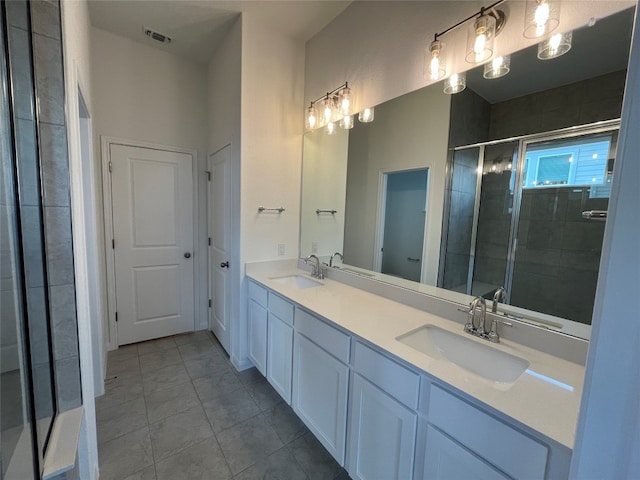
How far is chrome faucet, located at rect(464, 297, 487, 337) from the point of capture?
1302 mm

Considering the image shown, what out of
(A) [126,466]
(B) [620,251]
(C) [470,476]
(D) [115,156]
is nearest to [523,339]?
(C) [470,476]

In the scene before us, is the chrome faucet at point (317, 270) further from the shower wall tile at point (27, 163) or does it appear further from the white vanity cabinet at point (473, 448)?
the shower wall tile at point (27, 163)

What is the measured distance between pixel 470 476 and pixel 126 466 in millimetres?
1728

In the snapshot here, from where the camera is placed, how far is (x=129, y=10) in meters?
2.18

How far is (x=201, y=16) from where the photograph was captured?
222cm

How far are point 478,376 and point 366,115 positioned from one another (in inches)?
67.6

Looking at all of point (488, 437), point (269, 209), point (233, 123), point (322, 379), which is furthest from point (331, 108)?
point (488, 437)

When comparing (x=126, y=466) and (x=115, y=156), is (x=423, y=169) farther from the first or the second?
(x=115, y=156)

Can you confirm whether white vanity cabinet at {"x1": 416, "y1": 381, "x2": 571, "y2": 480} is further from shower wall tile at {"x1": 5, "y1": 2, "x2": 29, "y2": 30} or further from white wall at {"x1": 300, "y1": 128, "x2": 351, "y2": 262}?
shower wall tile at {"x1": 5, "y1": 2, "x2": 29, "y2": 30}

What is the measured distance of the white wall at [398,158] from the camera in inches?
66.1

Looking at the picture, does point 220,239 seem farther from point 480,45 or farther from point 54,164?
point 480,45

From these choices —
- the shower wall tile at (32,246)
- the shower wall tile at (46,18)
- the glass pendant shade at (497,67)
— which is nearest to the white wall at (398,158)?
the glass pendant shade at (497,67)

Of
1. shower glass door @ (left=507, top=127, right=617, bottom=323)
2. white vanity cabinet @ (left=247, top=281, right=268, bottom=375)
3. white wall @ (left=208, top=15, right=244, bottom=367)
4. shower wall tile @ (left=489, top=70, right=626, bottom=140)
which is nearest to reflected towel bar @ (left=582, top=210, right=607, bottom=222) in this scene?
shower glass door @ (left=507, top=127, right=617, bottom=323)

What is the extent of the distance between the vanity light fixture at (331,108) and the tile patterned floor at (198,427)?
2190 millimetres
